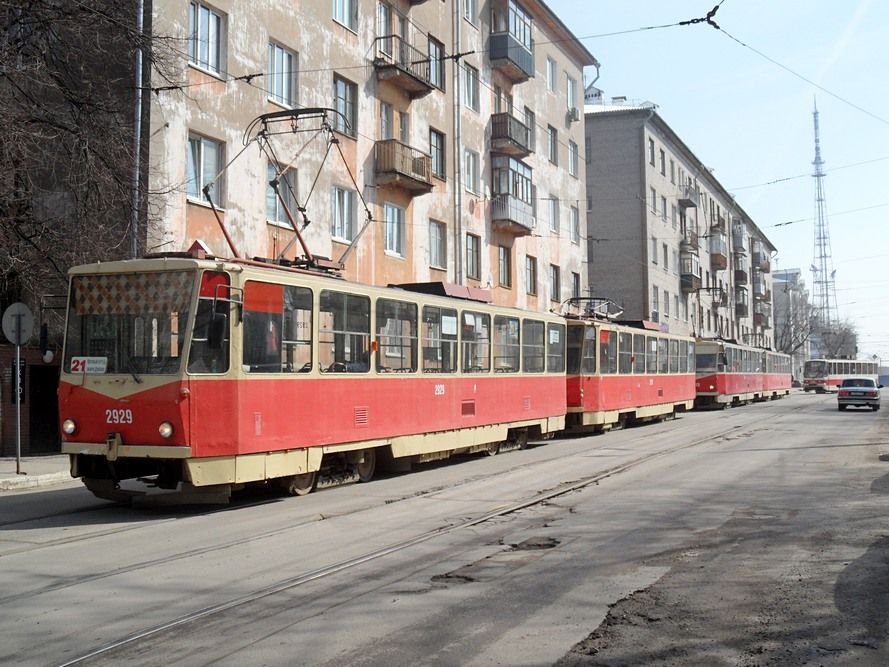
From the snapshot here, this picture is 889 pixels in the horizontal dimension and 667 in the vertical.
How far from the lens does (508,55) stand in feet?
111

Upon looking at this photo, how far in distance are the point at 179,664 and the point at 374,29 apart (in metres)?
24.1

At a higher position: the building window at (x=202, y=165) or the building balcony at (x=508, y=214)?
the building balcony at (x=508, y=214)

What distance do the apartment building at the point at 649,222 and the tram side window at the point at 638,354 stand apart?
22.2 metres

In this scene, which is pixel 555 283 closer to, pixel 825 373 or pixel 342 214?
pixel 342 214

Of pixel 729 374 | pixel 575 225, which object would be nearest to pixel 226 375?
pixel 575 225

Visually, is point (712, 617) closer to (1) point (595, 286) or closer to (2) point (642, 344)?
(2) point (642, 344)

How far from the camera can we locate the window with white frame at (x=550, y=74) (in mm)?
40625

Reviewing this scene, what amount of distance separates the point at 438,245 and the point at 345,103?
22.1ft

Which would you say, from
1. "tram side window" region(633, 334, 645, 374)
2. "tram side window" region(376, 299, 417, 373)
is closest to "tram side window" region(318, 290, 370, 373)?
"tram side window" region(376, 299, 417, 373)

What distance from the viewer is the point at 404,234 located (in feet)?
91.2

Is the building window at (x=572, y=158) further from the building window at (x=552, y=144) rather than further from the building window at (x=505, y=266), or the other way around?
the building window at (x=505, y=266)

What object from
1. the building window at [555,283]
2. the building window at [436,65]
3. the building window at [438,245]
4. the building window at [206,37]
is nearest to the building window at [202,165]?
the building window at [206,37]

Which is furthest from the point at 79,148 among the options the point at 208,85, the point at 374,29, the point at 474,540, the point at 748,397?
the point at 748,397

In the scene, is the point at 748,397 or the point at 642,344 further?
the point at 748,397
